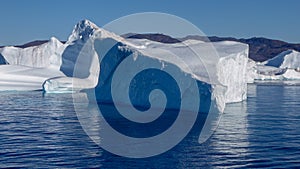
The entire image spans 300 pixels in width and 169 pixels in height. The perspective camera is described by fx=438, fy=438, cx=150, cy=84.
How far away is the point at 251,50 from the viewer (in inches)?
6068

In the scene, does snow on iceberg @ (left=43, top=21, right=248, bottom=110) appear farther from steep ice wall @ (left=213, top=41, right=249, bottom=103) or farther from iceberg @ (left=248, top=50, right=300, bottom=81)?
iceberg @ (left=248, top=50, right=300, bottom=81)

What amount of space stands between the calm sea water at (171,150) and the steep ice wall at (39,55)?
2303 cm

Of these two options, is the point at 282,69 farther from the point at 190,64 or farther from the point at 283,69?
the point at 190,64

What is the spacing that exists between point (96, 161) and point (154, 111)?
993 cm

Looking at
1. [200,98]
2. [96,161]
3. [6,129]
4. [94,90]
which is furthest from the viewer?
[94,90]

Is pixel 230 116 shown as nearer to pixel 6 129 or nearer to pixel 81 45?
pixel 6 129

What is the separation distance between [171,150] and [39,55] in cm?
3548

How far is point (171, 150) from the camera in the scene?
12.4m

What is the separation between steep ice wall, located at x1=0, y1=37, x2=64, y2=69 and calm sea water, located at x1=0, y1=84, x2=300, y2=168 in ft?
75.6

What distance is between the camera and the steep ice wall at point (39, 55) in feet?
139

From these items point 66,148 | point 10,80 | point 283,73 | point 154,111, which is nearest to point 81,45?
point 10,80

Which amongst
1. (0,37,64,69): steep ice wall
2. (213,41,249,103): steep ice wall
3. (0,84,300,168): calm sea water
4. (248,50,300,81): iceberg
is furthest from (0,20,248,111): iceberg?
(248,50,300,81): iceberg

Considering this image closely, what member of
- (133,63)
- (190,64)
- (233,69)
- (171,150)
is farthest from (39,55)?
(171,150)

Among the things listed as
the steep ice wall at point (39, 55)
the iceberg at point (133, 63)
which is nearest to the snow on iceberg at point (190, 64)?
the iceberg at point (133, 63)
